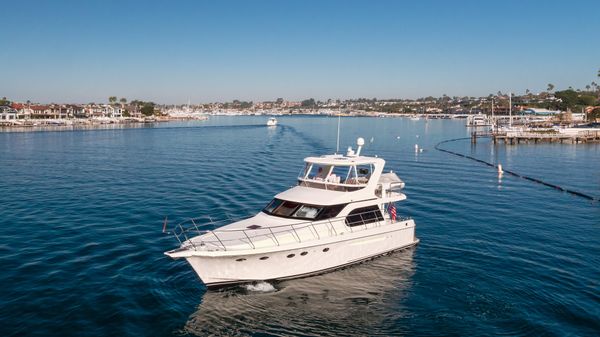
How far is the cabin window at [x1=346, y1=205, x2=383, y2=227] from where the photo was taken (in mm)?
20234

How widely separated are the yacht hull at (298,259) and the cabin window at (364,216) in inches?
21.9

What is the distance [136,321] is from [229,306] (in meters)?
3.15

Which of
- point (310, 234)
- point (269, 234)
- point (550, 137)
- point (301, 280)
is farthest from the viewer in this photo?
point (550, 137)

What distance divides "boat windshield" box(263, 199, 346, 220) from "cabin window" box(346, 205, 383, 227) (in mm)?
675

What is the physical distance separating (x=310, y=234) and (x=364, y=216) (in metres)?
3.37

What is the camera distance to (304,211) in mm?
19844

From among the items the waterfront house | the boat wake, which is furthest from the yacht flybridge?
the waterfront house

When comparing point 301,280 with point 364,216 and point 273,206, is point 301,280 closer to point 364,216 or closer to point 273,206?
point 273,206

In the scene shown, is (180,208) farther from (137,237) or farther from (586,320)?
(586,320)

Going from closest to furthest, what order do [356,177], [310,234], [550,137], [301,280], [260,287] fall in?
[260,287] < [301,280] < [310,234] < [356,177] < [550,137]

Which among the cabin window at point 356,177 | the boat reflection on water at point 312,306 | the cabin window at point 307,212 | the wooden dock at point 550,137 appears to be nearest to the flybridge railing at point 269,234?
the cabin window at point 307,212

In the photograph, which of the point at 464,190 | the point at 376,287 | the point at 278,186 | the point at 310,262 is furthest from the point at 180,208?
the point at 464,190

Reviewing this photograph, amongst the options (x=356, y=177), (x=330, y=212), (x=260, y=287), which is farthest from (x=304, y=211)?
(x=260, y=287)

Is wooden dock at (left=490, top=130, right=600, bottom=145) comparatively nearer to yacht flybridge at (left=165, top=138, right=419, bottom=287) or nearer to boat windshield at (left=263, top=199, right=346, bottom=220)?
yacht flybridge at (left=165, top=138, right=419, bottom=287)
